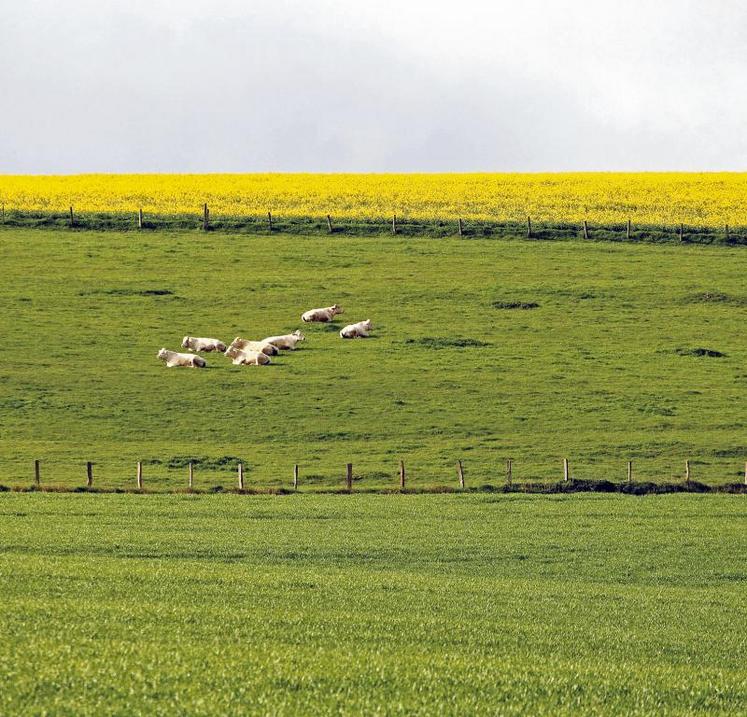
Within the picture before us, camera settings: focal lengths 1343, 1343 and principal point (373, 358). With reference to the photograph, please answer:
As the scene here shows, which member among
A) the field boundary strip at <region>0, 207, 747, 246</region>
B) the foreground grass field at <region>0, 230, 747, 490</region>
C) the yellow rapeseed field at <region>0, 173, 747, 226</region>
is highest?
the yellow rapeseed field at <region>0, 173, 747, 226</region>

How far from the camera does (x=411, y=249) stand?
248ft

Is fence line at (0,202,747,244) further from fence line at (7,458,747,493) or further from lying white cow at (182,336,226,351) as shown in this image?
fence line at (7,458,747,493)

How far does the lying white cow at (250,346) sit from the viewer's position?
5891 centimetres

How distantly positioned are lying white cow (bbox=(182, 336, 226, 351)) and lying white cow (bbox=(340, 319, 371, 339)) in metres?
5.86

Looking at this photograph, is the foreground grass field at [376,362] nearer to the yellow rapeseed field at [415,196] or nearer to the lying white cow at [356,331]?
the lying white cow at [356,331]

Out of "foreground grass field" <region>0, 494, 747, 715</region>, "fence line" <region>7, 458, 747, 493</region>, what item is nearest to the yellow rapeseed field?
"fence line" <region>7, 458, 747, 493</region>

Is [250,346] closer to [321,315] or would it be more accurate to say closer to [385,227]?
[321,315]

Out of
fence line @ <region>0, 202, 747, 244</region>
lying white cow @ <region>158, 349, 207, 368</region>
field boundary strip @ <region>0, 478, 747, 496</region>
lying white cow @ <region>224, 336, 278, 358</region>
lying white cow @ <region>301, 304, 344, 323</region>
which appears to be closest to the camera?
field boundary strip @ <region>0, 478, 747, 496</region>

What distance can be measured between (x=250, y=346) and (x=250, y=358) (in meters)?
0.82

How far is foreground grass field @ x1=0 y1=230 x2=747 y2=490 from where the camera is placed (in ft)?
154

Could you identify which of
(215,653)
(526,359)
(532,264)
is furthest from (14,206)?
(215,653)

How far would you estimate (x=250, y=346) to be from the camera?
194 ft

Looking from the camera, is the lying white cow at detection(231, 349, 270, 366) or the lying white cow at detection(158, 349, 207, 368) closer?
the lying white cow at detection(158, 349, 207, 368)

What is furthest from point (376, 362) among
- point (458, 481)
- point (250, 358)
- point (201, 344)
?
point (458, 481)
